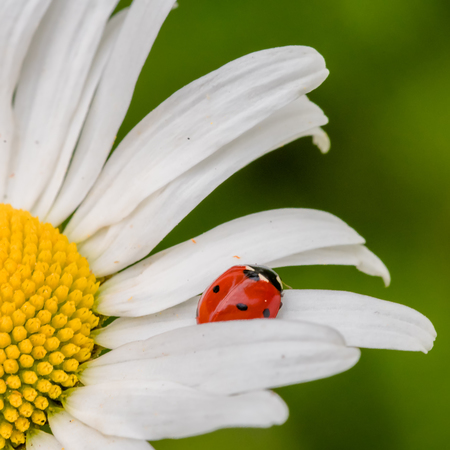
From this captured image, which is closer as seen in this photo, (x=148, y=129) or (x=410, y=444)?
(x=148, y=129)

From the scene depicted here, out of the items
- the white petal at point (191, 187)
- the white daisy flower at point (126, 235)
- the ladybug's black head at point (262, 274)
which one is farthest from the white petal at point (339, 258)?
the white petal at point (191, 187)

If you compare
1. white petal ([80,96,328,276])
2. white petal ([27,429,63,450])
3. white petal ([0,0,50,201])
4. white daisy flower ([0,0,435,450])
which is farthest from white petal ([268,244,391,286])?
white petal ([0,0,50,201])

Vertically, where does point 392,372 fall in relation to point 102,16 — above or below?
below

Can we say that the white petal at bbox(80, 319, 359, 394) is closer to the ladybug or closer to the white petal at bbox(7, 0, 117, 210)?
the ladybug

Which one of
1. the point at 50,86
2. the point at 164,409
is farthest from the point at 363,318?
the point at 50,86

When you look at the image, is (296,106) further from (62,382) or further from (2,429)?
(2,429)

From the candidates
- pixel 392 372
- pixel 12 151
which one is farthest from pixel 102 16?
pixel 392 372
